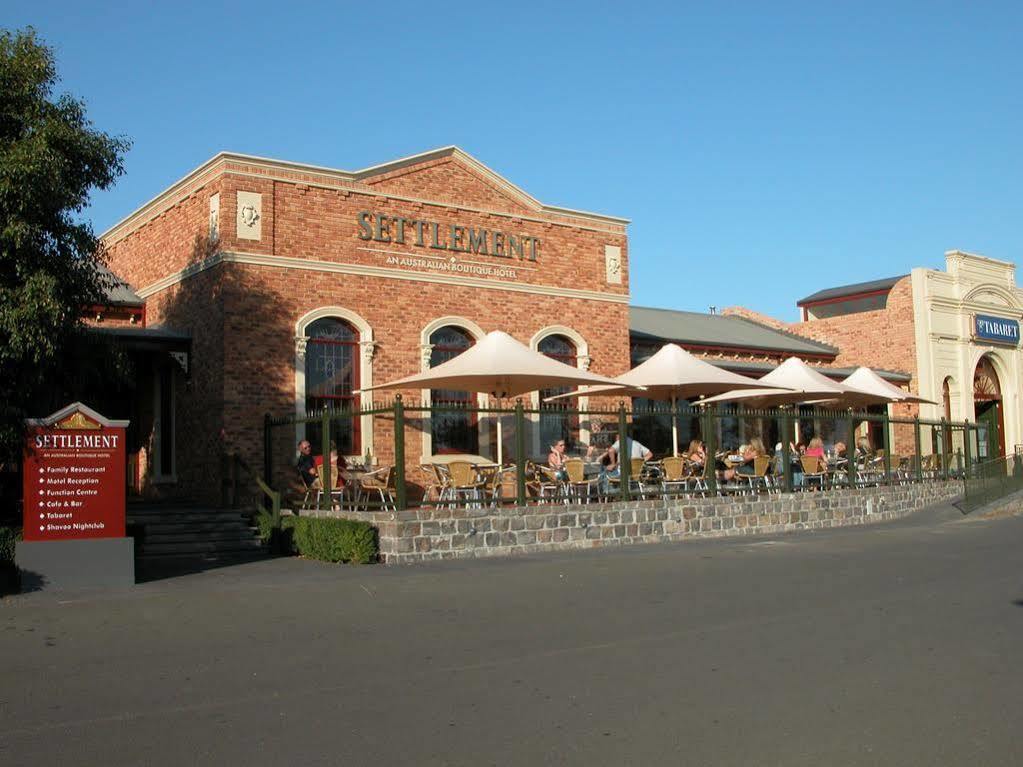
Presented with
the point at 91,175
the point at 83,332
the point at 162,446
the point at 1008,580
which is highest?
the point at 91,175

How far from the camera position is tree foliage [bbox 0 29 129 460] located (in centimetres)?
1141

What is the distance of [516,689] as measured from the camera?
6125mm

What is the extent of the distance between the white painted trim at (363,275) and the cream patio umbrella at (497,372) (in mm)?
2762

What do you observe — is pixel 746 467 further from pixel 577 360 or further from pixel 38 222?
pixel 38 222

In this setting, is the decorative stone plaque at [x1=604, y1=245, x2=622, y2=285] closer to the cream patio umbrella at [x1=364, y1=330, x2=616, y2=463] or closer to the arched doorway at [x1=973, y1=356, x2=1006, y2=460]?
the cream patio umbrella at [x1=364, y1=330, x2=616, y2=463]

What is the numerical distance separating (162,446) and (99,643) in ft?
34.8

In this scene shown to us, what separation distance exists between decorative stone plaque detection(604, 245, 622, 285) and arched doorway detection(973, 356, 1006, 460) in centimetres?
1680

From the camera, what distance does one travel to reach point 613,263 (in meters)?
21.4

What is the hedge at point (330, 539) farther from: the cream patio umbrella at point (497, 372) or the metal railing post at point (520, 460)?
the cream patio umbrella at point (497, 372)

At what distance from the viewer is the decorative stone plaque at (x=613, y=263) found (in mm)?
21328

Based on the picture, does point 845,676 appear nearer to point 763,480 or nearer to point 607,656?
point 607,656

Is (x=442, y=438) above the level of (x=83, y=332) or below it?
below

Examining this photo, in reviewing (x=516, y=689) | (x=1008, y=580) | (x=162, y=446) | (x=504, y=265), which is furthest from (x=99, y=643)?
(x=504, y=265)

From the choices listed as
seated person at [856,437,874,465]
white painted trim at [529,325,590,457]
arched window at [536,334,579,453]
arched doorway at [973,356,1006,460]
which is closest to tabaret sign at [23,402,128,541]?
white painted trim at [529,325,590,457]
